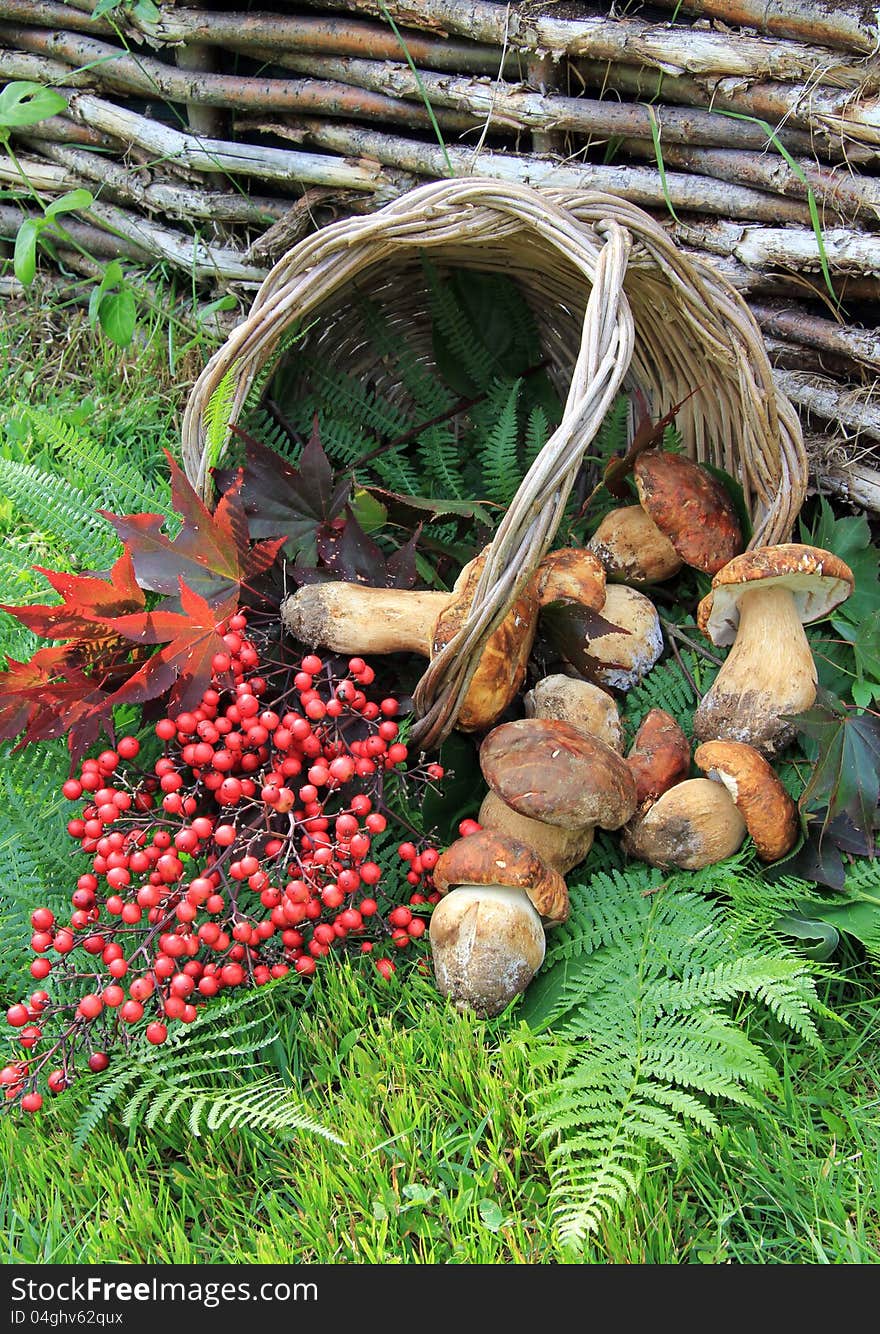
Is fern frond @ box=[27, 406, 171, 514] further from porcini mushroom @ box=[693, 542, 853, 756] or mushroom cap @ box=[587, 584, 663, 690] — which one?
porcini mushroom @ box=[693, 542, 853, 756]

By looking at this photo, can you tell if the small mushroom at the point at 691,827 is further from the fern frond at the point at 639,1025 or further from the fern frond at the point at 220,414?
the fern frond at the point at 220,414

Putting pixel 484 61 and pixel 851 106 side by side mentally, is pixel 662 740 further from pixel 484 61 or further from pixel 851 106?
pixel 484 61

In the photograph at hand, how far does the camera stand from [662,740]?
1785mm

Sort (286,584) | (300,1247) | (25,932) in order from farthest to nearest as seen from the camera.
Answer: (286,584) < (25,932) < (300,1247)

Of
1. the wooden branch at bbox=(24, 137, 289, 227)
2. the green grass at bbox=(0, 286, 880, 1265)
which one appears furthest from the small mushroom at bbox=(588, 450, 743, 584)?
the wooden branch at bbox=(24, 137, 289, 227)

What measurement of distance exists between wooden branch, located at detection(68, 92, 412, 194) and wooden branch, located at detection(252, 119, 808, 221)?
A: 42 millimetres

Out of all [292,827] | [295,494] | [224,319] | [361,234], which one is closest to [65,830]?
[292,827]

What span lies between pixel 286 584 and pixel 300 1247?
40.5 inches

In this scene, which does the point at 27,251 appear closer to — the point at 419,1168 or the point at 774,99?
the point at 774,99

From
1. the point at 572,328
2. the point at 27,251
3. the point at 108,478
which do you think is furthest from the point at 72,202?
the point at 572,328

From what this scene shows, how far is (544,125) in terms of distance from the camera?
2309 millimetres

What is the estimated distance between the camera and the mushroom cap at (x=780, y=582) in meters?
1.67

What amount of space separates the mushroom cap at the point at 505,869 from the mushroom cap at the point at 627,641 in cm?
44

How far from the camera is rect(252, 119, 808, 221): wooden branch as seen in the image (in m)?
2.21
